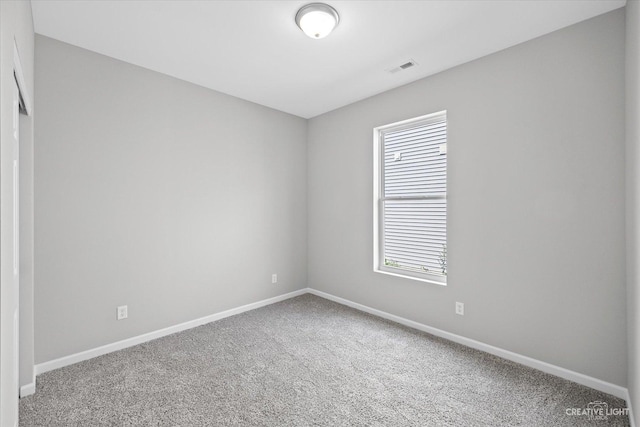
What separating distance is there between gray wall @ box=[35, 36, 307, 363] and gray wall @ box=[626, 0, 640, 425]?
10.9 ft

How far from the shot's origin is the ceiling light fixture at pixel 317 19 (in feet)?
6.73

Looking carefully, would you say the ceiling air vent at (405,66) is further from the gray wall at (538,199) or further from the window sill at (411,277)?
the window sill at (411,277)

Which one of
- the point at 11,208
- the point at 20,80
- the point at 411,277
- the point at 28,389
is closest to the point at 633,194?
the point at 411,277

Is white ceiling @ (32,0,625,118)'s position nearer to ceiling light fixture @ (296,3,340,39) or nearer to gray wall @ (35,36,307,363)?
ceiling light fixture @ (296,3,340,39)

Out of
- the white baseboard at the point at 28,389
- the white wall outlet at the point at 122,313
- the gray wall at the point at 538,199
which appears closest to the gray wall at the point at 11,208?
A: the white baseboard at the point at 28,389

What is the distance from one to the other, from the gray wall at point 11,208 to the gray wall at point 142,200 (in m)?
0.33

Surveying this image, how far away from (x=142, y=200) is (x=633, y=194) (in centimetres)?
371

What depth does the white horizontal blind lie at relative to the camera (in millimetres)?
3082

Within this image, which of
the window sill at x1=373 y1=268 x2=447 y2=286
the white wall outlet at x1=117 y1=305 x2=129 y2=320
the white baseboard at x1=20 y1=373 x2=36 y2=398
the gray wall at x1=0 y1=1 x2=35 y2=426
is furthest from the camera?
the window sill at x1=373 y1=268 x2=447 y2=286

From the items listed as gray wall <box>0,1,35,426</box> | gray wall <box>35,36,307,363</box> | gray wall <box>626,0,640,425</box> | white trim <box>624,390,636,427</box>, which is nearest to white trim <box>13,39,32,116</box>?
gray wall <box>0,1,35,426</box>

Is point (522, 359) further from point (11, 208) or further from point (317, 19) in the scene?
point (11, 208)

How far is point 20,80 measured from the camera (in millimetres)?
1721

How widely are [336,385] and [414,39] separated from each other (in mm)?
2744

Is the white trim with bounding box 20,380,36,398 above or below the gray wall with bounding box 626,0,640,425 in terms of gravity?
below
